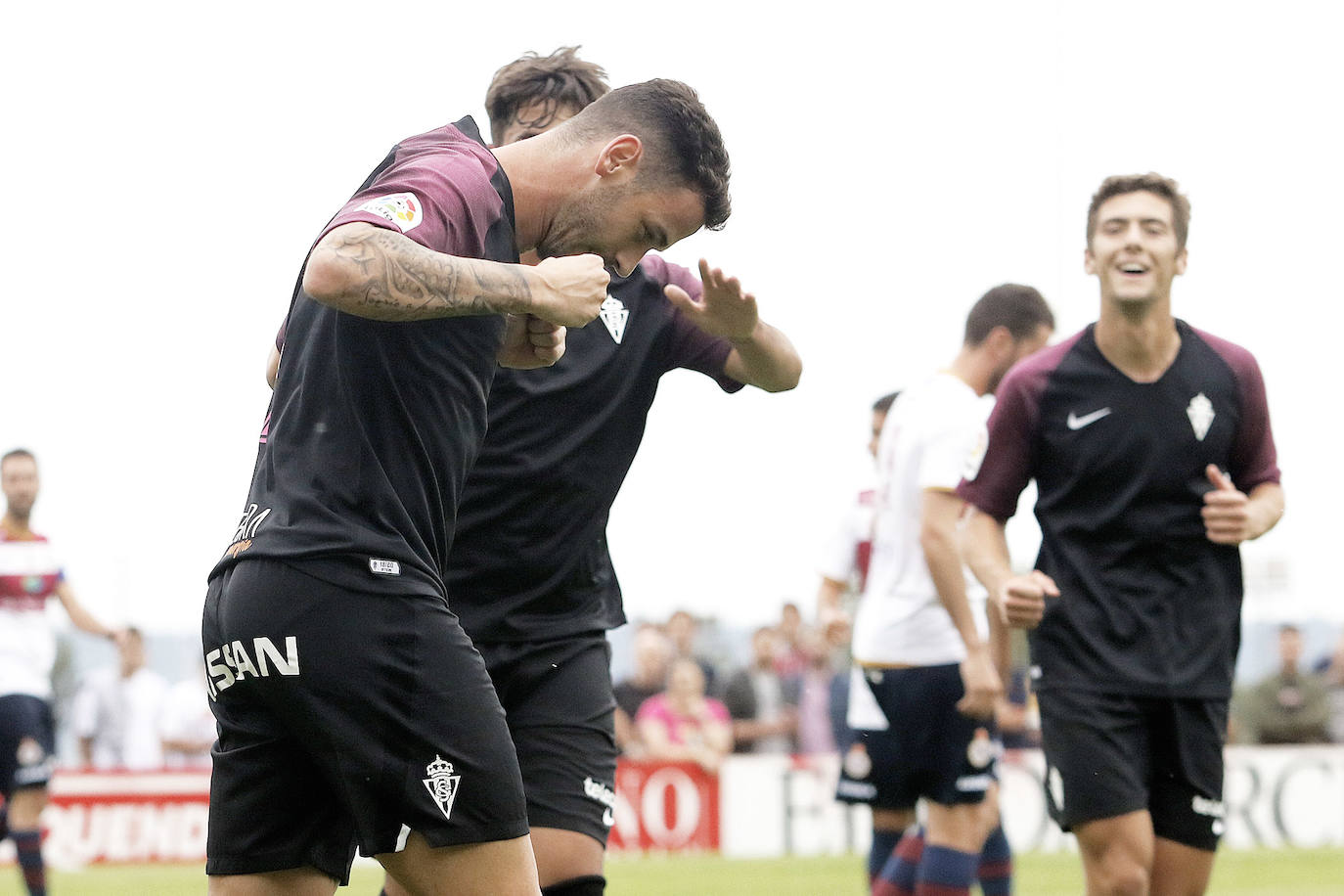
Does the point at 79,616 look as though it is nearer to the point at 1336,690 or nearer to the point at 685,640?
the point at 685,640

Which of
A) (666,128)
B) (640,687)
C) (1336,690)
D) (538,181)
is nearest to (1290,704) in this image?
(1336,690)

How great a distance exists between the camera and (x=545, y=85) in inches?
200

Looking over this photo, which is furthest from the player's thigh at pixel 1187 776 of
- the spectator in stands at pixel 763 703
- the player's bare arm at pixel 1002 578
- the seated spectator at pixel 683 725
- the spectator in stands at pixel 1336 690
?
the spectator in stands at pixel 1336 690

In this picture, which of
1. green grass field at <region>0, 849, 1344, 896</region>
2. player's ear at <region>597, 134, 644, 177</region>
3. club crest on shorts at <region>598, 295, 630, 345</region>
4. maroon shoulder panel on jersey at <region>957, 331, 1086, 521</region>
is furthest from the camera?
green grass field at <region>0, 849, 1344, 896</region>

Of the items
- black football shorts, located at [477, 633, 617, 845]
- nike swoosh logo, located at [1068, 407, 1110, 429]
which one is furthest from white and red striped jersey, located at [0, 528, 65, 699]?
nike swoosh logo, located at [1068, 407, 1110, 429]

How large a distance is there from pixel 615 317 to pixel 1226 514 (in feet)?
6.93

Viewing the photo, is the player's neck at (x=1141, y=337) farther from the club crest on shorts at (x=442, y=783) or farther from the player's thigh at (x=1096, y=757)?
the club crest on shorts at (x=442, y=783)

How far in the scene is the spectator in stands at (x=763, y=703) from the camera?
52.8ft

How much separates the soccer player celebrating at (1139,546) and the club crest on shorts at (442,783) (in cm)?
267

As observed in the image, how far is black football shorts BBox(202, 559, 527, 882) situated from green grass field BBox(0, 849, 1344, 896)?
7.93 m

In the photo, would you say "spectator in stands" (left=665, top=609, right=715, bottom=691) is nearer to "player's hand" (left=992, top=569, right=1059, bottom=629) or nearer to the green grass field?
the green grass field

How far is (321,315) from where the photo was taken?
10.6 ft

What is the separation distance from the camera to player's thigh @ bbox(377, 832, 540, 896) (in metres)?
3.20

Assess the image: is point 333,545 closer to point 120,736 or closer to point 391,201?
point 391,201
